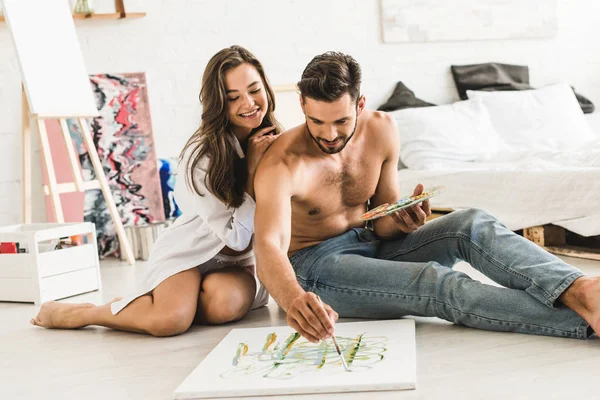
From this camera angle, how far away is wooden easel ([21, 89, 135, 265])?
3.68m

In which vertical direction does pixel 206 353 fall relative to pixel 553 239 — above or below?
above

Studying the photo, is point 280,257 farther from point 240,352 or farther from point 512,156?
point 512,156

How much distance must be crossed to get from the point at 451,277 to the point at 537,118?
2.85 metres

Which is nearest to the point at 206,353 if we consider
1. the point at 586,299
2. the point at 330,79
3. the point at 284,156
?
the point at 284,156

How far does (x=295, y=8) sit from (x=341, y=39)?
0.33 m

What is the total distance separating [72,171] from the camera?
3902mm

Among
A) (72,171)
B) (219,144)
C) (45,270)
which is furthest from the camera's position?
(72,171)

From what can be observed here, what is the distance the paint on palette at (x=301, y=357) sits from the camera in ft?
5.53

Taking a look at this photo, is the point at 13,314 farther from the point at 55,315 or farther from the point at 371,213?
the point at 371,213

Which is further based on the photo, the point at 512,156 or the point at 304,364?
the point at 512,156

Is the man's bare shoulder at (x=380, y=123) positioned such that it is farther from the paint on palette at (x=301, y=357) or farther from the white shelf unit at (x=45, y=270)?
the white shelf unit at (x=45, y=270)

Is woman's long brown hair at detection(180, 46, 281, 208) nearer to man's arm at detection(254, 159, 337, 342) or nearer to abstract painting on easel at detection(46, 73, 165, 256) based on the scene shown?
man's arm at detection(254, 159, 337, 342)

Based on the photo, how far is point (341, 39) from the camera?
15.3 feet

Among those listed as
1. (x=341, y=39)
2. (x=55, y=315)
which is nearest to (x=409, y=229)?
(x=55, y=315)
